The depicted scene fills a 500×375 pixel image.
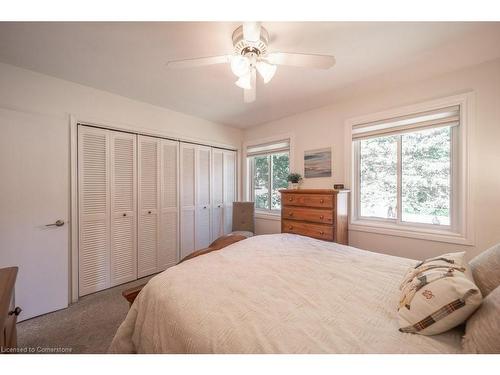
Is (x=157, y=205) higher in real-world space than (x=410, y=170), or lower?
lower

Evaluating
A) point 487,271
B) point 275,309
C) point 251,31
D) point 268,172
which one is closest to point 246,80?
point 251,31

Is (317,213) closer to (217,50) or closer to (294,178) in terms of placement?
(294,178)

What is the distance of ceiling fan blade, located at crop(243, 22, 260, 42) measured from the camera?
3.78ft

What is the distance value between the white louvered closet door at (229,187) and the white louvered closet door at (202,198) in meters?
0.36

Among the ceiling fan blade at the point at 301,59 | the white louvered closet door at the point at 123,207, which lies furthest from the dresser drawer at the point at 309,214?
the white louvered closet door at the point at 123,207

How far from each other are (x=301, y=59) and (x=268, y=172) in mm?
2461

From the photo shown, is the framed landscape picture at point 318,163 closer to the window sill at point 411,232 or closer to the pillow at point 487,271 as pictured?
the window sill at point 411,232

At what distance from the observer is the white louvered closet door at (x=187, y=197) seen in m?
3.08

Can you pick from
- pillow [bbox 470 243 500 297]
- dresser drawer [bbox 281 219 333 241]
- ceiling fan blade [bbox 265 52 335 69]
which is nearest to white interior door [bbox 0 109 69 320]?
ceiling fan blade [bbox 265 52 335 69]

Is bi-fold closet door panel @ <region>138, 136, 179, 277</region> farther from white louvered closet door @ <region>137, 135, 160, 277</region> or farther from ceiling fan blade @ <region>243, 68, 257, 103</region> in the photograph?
ceiling fan blade @ <region>243, 68, 257, 103</region>

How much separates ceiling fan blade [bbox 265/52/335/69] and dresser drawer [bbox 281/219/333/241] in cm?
169

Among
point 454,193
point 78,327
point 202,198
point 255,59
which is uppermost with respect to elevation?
point 255,59

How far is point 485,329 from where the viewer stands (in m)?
0.63

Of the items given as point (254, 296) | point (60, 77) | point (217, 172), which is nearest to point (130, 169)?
point (60, 77)
